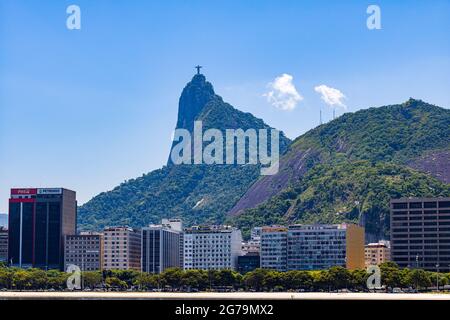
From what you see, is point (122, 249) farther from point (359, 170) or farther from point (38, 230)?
point (359, 170)

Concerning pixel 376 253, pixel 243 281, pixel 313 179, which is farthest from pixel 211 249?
pixel 313 179

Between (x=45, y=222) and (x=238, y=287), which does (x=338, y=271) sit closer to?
(x=238, y=287)

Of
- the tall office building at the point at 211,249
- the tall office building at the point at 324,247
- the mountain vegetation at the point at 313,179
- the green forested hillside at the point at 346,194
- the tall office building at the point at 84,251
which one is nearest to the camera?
the tall office building at the point at 324,247

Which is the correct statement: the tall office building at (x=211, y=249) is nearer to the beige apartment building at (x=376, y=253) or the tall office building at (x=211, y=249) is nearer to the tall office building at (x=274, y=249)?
the tall office building at (x=274, y=249)

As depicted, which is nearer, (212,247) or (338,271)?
(338,271)

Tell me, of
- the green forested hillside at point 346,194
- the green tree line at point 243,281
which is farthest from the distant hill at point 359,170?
the green tree line at point 243,281

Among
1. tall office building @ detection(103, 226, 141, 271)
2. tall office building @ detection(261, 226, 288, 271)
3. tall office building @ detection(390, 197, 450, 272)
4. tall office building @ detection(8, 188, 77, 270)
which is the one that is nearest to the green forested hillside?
tall office building @ detection(261, 226, 288, 271)
